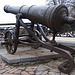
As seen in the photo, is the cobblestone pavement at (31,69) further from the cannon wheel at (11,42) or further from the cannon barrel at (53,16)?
the cannon barrel at (53,16)

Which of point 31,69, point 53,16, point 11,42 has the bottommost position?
point 31,69

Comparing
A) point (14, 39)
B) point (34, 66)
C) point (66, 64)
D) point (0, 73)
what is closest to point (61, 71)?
point (66, 64)

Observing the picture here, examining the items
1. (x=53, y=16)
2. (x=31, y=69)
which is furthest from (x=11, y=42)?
(x=53, y=16)

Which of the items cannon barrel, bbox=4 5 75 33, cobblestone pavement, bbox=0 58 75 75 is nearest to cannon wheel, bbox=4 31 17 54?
cobblestone pavement, bbox=0 58 75 75

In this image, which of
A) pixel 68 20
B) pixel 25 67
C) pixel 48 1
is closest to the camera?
pixel 68 20

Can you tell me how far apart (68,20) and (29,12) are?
106cm

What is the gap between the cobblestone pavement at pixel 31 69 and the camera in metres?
2.62

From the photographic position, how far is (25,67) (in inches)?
116

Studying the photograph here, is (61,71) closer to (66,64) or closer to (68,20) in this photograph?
(66,64)

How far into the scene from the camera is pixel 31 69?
2812 mm

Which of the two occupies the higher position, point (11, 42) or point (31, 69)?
point (11, 42)

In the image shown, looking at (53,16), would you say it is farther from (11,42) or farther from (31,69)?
(11,42)

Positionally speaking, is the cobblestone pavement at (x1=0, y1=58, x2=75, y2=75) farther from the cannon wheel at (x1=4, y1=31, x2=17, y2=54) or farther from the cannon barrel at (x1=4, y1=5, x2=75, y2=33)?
the cannon barrel at (x1=4, y1=5, x2=75, y2=33)

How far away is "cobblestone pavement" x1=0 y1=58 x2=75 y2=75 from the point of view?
2.62 meters
